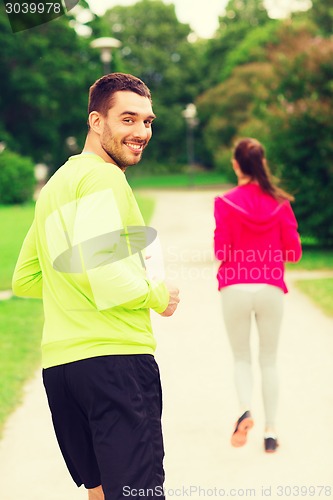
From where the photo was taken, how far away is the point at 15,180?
3591 centimetres

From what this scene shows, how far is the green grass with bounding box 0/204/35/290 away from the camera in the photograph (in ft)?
44.5

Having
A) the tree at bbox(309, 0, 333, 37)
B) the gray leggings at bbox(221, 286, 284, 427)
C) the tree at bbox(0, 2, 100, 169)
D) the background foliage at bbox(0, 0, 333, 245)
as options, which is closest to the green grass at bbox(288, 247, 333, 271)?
the background foliage at bbox(0, 0, 333, 245)

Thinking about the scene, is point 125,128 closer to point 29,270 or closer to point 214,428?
point 29,270

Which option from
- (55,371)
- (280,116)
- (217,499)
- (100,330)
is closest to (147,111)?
(100,330)

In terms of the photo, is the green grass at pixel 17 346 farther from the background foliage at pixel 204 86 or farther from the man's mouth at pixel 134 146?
the background foliage at pixel 204 86

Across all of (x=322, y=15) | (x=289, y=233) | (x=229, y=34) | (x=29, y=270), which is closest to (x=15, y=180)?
(x=289, y=233)

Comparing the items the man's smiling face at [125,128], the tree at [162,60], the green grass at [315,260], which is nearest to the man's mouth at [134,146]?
the man's smiling face at [125,128]

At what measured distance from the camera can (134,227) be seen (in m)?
2.43

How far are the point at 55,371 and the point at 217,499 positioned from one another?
176cm

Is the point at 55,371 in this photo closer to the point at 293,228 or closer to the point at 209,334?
the point at 293,228

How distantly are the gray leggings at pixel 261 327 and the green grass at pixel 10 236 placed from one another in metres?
7.86

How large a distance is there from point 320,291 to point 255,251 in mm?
5973

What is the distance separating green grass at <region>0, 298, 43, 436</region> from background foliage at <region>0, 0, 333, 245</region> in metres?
6.34

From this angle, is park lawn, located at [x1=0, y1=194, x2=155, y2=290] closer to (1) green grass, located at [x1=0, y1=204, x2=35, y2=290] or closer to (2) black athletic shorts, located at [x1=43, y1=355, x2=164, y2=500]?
(1) green grass, located at [x1=0, y1=204, x2=35, y2=290]
